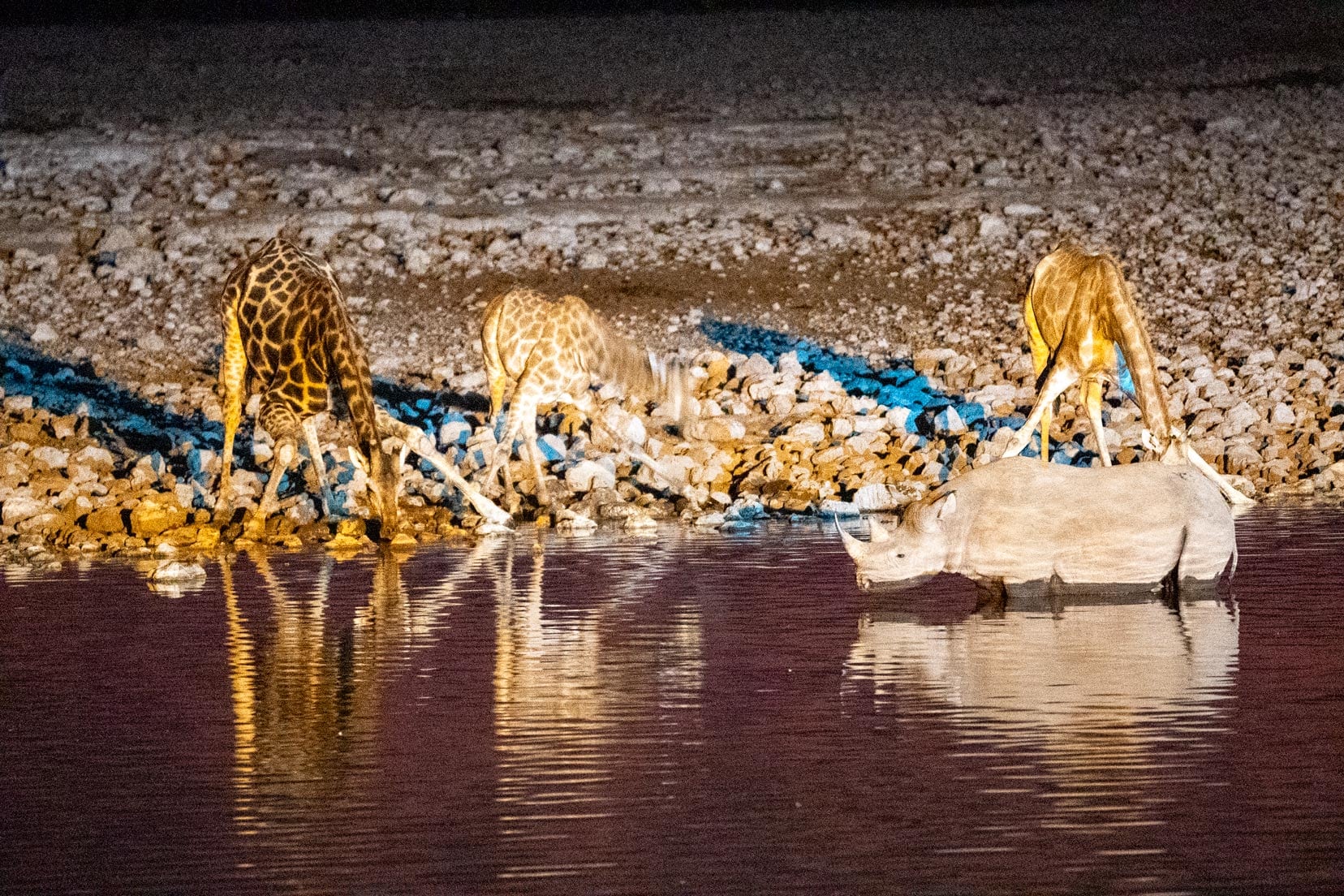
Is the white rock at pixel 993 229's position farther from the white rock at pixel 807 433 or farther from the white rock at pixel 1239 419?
the white rock at pixel 807 433

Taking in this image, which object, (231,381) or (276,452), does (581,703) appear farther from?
(231,381)

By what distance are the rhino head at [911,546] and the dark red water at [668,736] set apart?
187mm

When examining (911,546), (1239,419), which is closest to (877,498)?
(1239,419)

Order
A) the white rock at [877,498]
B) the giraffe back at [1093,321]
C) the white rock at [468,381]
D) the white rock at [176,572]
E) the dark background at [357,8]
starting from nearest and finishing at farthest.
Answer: the white rock at [176,572] < the giraffe back at [1093,321] < the white rock at [877,498] < the white rock at [468,381] < the dark background at [357,8]

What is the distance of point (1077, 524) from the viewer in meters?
11.6

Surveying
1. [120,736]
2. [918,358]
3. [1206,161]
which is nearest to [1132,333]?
[918,358]

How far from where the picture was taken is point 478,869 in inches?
280

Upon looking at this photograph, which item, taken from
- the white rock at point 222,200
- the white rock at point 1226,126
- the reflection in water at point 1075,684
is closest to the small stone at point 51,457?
the reflection in water at point 1075,684

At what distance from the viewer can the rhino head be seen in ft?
37.9

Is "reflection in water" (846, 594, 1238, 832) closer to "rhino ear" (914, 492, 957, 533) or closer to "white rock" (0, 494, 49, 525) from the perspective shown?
"rhino ear" (914, 492, 957, 533)

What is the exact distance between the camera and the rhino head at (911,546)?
11.6 m

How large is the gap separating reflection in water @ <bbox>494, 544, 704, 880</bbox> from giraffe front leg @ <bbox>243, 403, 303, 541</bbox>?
2.44 meters

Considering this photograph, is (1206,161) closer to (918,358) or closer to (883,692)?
(918,358)

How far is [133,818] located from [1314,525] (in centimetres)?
860
